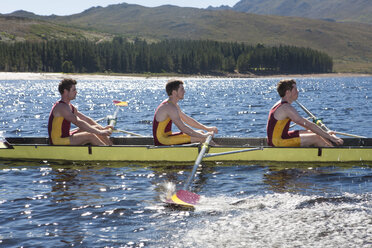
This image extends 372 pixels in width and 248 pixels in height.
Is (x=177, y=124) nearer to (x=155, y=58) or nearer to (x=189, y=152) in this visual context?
(x=189, y=152)

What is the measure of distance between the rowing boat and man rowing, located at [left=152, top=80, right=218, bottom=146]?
0.74 feet

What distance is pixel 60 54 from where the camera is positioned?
467 ft

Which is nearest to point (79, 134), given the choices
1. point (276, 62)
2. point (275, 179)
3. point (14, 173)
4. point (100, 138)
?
point (100, 138)

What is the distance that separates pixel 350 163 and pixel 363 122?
56.5ft

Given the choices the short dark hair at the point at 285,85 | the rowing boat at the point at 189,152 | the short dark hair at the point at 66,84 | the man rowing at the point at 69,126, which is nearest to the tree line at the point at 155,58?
the rowing boat at the point at 189,152

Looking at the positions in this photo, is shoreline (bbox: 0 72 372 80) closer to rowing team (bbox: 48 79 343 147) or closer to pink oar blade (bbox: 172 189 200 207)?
rowing team (bbox: 48 79 343 147)

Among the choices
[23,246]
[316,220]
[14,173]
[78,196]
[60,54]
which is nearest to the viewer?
[23,246]

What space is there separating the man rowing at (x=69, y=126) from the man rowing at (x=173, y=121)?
1.53 metres

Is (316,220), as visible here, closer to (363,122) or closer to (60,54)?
(363,122)

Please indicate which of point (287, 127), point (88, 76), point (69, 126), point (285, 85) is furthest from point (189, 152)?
point (88, 76)

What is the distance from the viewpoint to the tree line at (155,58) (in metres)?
139

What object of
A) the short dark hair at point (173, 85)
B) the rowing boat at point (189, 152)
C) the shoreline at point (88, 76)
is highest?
the shoreline at point (88, 76)

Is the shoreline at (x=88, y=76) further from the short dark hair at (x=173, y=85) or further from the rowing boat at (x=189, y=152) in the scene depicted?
the short dark hair at (x=173, y=85)

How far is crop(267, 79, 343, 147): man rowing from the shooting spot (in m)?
11.5
